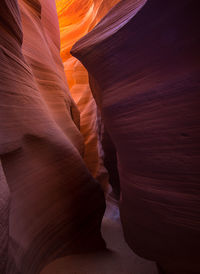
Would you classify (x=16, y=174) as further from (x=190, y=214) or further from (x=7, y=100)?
(x=190, y=214)

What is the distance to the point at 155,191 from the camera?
1.51m

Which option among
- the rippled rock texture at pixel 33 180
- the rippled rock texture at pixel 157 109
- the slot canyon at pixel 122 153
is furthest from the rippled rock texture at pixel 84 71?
the rippled rock texture at pixel 157 109

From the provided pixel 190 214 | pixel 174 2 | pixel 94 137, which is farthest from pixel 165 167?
pixel 94 137

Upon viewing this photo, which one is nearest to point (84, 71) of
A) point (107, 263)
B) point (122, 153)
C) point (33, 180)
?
point (122, 153)

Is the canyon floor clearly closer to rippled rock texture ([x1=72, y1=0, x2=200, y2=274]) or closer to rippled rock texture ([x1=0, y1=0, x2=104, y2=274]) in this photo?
rippled rock texture ([x1=0, y1=0, x2=104, y2=274])

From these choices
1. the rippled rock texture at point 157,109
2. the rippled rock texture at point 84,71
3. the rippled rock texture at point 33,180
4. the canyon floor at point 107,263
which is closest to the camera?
the rippled rock texture at point 157,109

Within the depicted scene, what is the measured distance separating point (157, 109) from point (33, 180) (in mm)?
1309

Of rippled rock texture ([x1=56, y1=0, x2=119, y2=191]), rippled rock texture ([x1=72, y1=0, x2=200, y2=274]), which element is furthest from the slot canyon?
rippled rock texture ([x1=56, y1=0, x2=119, y2=191])

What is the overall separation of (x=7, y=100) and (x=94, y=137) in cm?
386

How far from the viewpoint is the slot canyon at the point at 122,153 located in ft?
3.93

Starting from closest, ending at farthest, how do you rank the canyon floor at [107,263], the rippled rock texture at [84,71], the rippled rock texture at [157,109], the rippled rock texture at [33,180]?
the rippled rock texture at [157,109]
the rippled rock texture at [33,180]
the canyon floor at [107,263]
the rippled rock texture at [84,71]

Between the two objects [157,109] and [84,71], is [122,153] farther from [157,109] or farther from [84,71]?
[84,71]

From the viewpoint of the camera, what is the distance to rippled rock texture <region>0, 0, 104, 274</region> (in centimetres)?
140

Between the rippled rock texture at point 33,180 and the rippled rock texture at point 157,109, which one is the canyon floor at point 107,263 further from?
the rippled rock texture at point 157,109
